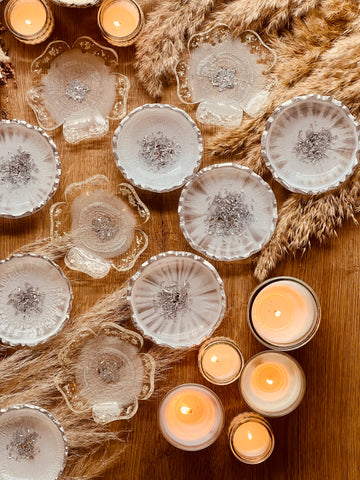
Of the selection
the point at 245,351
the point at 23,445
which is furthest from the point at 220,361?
the point at 23,445

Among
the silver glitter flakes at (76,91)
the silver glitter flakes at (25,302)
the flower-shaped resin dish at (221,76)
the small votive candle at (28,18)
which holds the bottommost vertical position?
the silver glitter flakes at (25,302)

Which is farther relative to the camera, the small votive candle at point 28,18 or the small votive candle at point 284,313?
the small votive candle at point 28,18

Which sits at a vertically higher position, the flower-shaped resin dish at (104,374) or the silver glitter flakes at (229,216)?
the silver glitter flakes at (229,216)

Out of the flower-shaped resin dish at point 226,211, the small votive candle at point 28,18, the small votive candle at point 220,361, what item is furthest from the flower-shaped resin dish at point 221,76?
the small votive candle at point 220,361

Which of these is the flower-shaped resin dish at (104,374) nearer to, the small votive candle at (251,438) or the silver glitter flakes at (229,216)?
the small votive candle at (251,438)

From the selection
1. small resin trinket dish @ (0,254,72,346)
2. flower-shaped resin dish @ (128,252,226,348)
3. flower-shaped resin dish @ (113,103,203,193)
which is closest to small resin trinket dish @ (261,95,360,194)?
flower-shaped resin dish @ (113,103,203,193)
